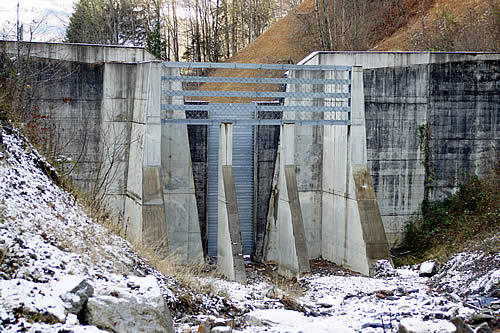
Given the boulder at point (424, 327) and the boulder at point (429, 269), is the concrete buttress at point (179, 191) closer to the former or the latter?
the boulder at point (429, 269)

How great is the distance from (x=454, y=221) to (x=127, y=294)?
39.3 feet

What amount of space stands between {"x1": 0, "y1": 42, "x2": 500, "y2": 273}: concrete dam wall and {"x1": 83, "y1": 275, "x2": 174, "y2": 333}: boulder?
7.74m

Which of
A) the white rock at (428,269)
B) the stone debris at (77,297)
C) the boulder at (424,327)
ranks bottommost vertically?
the white rock at (428,269)

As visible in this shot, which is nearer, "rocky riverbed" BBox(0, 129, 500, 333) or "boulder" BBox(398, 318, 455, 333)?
"rocky riverbed" BBox(0, 129, 500, 333)

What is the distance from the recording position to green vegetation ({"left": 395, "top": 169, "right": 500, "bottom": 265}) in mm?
14164

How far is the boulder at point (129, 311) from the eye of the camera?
214 inches

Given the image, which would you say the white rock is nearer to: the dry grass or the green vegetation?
the green vegetation

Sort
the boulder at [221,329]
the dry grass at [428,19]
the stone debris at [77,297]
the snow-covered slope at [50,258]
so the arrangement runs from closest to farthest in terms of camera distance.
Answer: the snow-covered slope at [50,258]
the stone debris at [77,297]
the boulder at [221,329]
the dry grass at [428,19]

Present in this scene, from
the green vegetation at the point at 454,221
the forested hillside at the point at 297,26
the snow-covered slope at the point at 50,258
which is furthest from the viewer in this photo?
the forested hillside at the point at 297,26

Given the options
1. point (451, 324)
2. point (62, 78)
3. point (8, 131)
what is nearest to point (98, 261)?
point (8, 131)

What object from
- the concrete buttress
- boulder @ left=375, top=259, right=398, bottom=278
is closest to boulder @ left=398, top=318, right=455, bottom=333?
boulder @ left=375, top=259, right=398, bottom=278

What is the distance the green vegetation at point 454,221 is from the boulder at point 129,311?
9497mm

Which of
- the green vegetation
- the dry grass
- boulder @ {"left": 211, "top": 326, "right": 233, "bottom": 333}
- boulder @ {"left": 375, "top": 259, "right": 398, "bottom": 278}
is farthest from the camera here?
the dry grass

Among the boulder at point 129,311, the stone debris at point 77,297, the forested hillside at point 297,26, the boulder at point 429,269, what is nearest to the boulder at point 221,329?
the boulder at point 129,311
